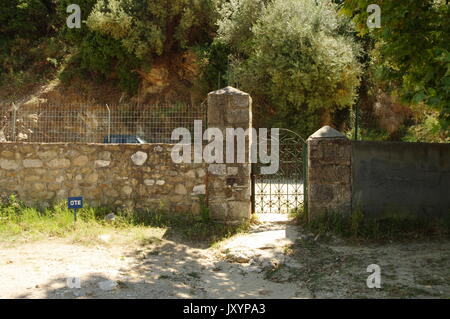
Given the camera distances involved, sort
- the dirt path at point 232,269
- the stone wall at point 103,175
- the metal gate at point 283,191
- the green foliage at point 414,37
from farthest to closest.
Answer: the metal gate at point 283,191 → the stone wall at point 103,175 → the green foliage at point 414,37 → the dirt path at point 232,269

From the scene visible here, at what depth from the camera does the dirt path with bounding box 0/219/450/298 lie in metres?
4.06

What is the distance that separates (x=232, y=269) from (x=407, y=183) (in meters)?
3.29

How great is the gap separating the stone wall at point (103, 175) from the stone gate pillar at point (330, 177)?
1859mm

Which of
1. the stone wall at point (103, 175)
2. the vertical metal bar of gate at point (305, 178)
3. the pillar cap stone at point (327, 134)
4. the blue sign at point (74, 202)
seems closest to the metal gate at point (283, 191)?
the vertical metal bar of gate at point (305, 178)

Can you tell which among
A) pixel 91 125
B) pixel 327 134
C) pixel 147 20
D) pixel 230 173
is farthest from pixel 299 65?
pixel 230 173

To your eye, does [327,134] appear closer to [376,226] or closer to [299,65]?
[376,226]

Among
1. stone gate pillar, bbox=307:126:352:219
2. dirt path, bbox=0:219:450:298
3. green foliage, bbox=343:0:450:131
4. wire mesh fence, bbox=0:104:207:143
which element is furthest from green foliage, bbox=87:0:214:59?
green foliage, bbox=343:0:450:131

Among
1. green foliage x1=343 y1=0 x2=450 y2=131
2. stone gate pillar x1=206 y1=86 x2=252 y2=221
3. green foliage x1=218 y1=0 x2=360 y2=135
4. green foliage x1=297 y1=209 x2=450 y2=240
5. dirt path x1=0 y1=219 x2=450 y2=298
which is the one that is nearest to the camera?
dirt path x1=0 y1=219 x2=450 y2=298

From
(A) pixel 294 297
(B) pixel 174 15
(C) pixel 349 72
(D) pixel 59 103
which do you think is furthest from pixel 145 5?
(A) pixel 294 297

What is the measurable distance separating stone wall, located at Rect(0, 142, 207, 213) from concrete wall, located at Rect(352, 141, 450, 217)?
2.75m

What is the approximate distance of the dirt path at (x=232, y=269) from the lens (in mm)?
4062

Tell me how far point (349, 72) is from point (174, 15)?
8.73m

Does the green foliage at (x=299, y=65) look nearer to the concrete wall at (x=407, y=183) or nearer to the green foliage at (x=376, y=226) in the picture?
the concrete wall at (x=407, y=183)

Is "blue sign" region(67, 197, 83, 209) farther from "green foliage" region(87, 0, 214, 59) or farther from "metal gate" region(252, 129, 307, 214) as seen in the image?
"green foliage" region(87, 0, 214, 59)
